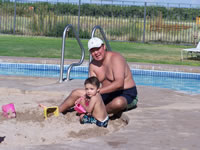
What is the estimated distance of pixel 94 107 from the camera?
16.9ft

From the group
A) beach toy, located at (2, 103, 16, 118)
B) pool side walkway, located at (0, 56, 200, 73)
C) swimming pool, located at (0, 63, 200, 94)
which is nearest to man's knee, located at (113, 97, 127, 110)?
beach toy, located at (2, 103, 16, 118)

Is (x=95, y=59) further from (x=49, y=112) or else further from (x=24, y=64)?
(x=24, y=64)

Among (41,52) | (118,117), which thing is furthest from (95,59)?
(41,52)

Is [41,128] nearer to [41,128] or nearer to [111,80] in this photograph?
[41,128]

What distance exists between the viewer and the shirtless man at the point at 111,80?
17.7 ft

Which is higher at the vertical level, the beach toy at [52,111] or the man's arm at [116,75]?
the man's arm at [116,75]

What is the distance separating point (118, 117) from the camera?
573 cm

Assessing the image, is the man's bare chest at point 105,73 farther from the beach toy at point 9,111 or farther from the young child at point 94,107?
the beach toy at point 9,111

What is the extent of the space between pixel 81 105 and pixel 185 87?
18.7ft

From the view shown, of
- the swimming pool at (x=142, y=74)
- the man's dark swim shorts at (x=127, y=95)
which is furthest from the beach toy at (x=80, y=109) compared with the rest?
the swimming pool at (x=142, y=74)

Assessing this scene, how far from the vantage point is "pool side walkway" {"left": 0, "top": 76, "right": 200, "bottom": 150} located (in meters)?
4.05

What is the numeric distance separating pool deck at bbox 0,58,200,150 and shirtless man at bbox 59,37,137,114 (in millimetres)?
205

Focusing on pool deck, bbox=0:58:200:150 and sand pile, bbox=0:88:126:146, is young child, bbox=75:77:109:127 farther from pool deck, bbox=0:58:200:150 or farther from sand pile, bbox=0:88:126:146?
pool deck, bbox=0:58:200:150

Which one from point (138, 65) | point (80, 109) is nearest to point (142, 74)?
point (138, 65)
